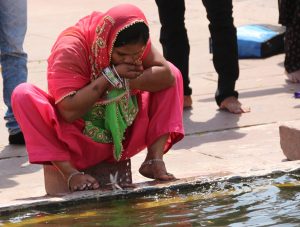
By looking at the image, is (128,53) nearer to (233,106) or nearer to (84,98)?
(84,98)

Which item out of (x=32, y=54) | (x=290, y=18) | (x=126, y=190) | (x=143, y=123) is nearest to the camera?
(x=126, y=190)

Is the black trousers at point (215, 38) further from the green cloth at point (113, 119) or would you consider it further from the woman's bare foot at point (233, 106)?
the green cloth at point (113, 119)

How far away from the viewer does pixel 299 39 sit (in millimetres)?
7773

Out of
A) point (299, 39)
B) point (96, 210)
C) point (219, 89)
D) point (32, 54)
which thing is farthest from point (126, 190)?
point (32, 54)

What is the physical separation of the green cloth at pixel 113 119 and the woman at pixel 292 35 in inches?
123

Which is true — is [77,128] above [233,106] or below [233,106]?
above

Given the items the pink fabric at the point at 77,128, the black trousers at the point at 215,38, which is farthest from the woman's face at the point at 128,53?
the black trousers at the point at 215,38

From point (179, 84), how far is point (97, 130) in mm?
477

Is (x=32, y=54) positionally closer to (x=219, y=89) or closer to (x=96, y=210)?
(x=219, y=89)

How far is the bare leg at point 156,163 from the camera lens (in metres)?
4.88

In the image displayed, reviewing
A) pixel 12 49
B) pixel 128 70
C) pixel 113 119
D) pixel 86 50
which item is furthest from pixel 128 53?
pixel 12 49

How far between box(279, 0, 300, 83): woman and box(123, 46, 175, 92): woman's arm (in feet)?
10.0

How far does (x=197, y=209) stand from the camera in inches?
176

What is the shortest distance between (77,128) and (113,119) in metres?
0.18
